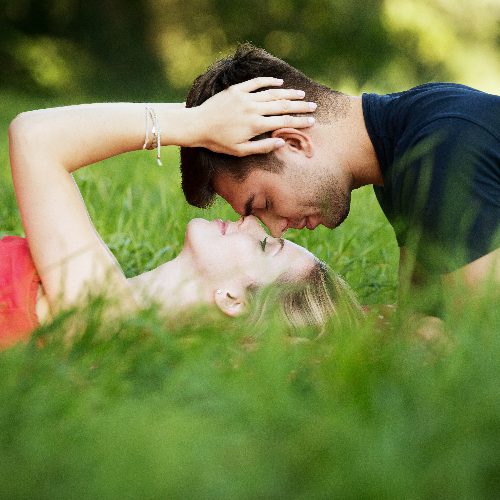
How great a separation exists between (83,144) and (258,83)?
1.87ft

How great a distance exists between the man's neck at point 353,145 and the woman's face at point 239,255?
14.0 inches

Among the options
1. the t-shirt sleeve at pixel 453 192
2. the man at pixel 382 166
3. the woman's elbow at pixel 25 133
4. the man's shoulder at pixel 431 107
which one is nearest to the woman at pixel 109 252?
the woman's elbow at pixel 25 133

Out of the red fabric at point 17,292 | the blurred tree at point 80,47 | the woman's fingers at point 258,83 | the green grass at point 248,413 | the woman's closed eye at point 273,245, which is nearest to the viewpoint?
the green grass at point 248,413

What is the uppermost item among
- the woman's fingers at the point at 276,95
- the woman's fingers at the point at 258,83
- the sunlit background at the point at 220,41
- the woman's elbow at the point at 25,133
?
the woman's elbow at the point at 25,133

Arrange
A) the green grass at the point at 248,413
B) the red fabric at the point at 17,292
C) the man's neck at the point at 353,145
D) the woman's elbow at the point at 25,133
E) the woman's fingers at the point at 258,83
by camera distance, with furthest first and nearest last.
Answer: the man's neck at the point at 353,145 < the woman's fingers at the point at 258,83 < the woman's elbow at the point at 25,133 < the red fabric at the point at 17,292 < the green grass at the point at 248,413

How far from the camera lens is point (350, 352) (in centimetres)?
130

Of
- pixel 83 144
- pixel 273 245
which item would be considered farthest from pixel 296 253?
pixel 83 144

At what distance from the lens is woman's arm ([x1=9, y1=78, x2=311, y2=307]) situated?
2361 mm

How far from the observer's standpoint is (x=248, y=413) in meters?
1.18

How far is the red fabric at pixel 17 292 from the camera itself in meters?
2.29

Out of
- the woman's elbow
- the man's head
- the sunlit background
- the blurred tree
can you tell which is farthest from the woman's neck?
the blurred tree

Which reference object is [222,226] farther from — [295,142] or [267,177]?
[295,142]

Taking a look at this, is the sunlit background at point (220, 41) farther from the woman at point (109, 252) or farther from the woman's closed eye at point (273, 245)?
the woman's closed eye at point (273, 245)

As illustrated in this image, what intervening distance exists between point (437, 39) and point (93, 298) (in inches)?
525
